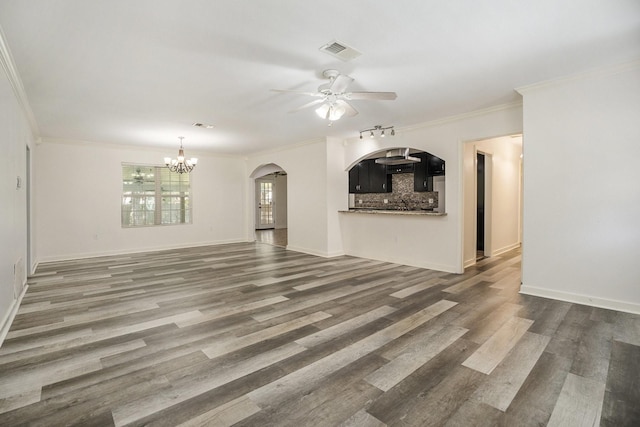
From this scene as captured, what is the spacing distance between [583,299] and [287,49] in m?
4.19

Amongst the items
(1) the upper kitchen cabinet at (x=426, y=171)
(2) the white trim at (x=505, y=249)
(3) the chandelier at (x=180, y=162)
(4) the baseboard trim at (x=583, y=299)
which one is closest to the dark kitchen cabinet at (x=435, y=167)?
(1) the upper kitchen cabinet at (x=426, y=171)

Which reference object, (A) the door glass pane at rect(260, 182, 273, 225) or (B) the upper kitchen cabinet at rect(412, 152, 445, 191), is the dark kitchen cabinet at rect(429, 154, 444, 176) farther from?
(A) the door glass pane at rect(260, 182, 273, 225)

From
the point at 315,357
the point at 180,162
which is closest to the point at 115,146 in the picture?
the point at 180,162

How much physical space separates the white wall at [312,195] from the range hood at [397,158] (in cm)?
102

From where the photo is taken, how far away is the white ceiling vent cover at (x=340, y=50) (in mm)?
2757

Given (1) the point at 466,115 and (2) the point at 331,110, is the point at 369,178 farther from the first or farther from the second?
(2) the point at 331,110

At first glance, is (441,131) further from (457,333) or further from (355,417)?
(355,417)

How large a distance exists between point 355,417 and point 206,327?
1.83m

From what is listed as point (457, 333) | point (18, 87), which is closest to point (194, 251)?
point (18, 87)

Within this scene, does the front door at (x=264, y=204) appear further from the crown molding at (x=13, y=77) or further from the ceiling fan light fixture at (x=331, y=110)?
the ceiling fan light fixture at (x=331, y=110)

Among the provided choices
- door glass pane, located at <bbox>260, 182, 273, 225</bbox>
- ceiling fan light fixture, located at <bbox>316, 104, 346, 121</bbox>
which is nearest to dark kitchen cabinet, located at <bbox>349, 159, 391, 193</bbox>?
ceiling fan light fixture, located at <bbox>316, 104, 346, 121</bbox>

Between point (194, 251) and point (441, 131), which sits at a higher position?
point (441, 131)

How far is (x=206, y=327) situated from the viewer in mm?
3072

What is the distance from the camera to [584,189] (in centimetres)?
359
